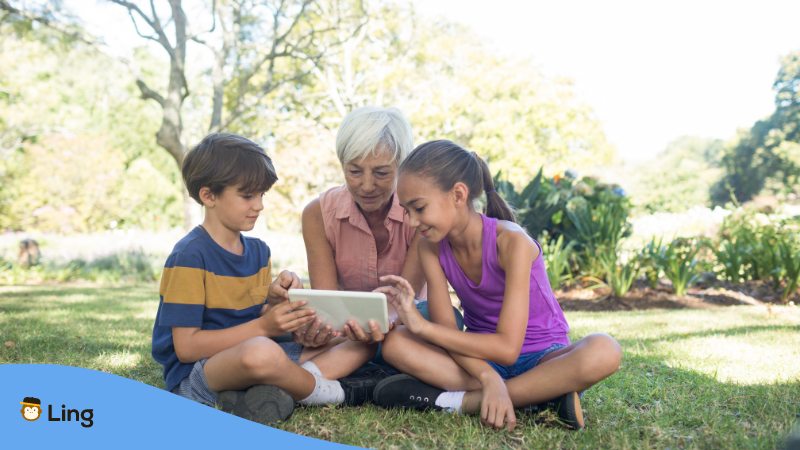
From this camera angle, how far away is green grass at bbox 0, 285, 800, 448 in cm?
223

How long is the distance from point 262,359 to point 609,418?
1296 mm

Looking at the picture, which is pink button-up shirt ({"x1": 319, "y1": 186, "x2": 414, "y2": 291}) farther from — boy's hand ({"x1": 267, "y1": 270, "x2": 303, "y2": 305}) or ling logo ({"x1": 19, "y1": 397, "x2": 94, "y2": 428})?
ling logo ({"x1": 19, "y1": 397, "x2": 94, "y2": 428})

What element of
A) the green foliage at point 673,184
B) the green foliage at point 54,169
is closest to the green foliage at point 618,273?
the green foliage at point 54,169

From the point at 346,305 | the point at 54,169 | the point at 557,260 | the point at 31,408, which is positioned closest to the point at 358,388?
the point at 346,305

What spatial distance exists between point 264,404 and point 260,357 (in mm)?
175

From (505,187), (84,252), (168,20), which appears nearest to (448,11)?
(168,20)

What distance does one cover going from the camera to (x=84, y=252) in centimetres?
1159

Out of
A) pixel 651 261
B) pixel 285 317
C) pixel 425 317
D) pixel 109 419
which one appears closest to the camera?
pixel 109 419

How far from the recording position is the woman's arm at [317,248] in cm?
323

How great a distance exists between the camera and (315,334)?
2719 millimetres

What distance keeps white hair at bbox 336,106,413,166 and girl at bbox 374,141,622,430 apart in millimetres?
327

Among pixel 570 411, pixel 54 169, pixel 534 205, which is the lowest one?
pixel 570 411

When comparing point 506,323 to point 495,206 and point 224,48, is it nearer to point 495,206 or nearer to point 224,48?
point 495,206

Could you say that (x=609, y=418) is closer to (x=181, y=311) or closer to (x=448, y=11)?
(x=181, y=311)
